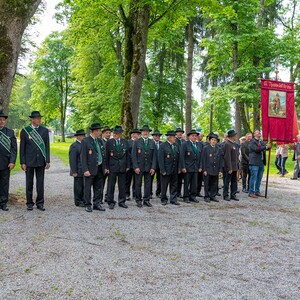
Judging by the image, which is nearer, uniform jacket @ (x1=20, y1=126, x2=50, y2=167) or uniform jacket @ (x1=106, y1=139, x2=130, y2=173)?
uniform jacket @ (x1=20, y1=126, x2=50, y2=167)

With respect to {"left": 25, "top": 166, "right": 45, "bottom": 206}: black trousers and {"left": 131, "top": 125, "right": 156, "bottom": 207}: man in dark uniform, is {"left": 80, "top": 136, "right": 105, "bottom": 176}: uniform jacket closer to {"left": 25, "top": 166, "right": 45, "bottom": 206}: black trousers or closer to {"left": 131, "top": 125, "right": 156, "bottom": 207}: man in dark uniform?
{"left": 25, "top": 166, "right": 45, "bottom": 206}: black trousers

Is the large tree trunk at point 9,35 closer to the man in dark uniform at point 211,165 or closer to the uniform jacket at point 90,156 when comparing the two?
the uniform jacket at point 90,156

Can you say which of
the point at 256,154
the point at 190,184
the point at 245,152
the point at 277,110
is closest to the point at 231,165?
the point at 256,154

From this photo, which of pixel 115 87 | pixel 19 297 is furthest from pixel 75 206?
pixel 115 87

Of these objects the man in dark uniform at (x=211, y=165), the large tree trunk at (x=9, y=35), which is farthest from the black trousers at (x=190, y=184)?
the large tree trunk at (x=9, y=35)

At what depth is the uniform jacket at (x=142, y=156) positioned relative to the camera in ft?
31.2

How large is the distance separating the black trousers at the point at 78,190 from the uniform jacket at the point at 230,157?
441cm

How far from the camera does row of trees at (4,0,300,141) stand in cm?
→ 1434

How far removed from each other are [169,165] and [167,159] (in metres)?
0.17

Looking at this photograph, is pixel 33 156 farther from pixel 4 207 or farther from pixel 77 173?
pixel 77 173

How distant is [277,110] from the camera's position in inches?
464

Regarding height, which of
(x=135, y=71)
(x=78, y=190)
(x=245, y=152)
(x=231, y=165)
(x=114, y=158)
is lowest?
(x=78, y=190)

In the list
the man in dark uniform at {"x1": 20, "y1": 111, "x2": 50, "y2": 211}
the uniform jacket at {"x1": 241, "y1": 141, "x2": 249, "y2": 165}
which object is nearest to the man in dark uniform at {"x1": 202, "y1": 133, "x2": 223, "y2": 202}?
the uniform jacket at {"x1": 241, "y1": 141, "x2": 249, "y2": 165}

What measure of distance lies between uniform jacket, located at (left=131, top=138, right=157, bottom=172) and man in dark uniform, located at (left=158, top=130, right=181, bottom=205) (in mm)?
188
